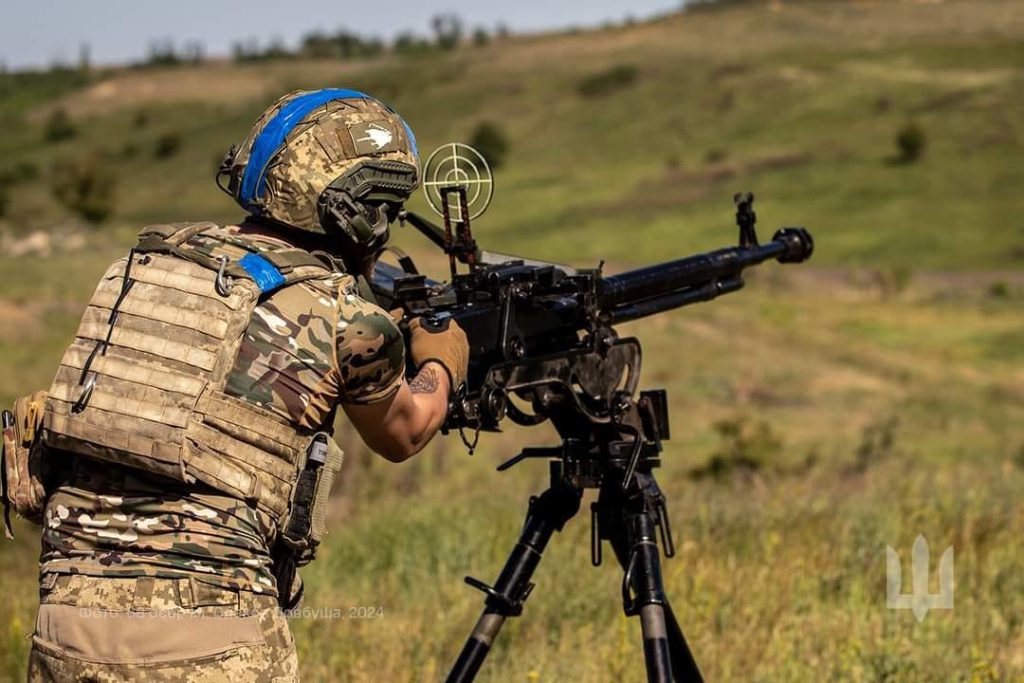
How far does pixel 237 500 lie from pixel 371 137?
0.87 meters

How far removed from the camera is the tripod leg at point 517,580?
4.17 m

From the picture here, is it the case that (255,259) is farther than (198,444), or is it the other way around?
(255,259)

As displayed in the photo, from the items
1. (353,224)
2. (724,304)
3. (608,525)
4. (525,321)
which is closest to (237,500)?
(353,224)

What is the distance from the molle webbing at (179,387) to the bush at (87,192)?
4756 centimetres

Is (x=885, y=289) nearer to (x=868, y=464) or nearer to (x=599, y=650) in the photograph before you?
(x=868, y=464)

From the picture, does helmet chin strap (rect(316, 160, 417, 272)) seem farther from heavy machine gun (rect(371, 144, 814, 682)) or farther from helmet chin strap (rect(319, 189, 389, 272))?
heavy machine gun (rect(371, 144, 814, 682))

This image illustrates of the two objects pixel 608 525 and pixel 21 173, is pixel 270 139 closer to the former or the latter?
pixel 608 525

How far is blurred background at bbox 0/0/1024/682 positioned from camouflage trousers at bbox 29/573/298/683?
212 cm

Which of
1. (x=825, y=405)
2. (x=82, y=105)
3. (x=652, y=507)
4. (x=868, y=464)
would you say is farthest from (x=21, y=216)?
(x=82, y=105)

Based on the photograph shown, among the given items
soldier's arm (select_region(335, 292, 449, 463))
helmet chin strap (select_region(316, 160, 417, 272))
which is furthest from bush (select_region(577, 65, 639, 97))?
soldier's arm (select_region(335, 292, 449, 463))

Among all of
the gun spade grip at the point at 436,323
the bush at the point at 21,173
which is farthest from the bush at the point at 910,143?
the gun spade grip at the point at 436,323

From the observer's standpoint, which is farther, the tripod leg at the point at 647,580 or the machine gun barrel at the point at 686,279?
the machine gun barrel at the point at 686,279

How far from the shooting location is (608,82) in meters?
86.9

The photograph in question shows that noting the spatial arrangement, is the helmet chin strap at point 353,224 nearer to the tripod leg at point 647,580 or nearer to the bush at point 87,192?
the tripod leg at point 647,580
